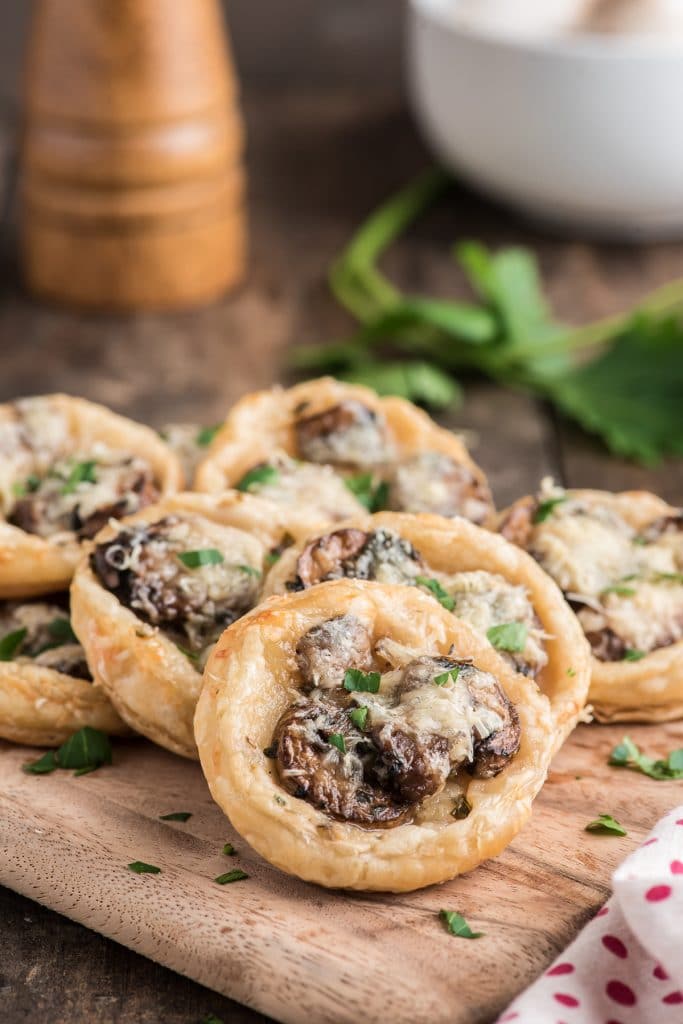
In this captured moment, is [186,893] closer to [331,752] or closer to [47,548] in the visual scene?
[331,752]

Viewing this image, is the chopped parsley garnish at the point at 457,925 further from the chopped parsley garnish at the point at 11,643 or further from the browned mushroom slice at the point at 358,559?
the chopped parsley garnish at the point at 11,643

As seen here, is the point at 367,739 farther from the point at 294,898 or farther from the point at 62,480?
the point at 62,480

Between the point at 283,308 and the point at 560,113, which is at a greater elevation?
the point at 560,113

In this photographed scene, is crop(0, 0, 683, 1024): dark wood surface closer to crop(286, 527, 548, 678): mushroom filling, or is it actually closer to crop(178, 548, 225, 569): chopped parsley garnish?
crop(178, 548, 225, 569): chopped parsley garnish

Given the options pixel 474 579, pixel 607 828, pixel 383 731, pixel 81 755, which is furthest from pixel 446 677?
pixel 81 755

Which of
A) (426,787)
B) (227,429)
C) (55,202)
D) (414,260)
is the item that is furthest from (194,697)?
(414,260)

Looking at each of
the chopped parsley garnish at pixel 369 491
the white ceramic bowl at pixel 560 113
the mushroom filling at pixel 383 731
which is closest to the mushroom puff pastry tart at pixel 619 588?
the chopped parsley garnish at pixel 369 491
